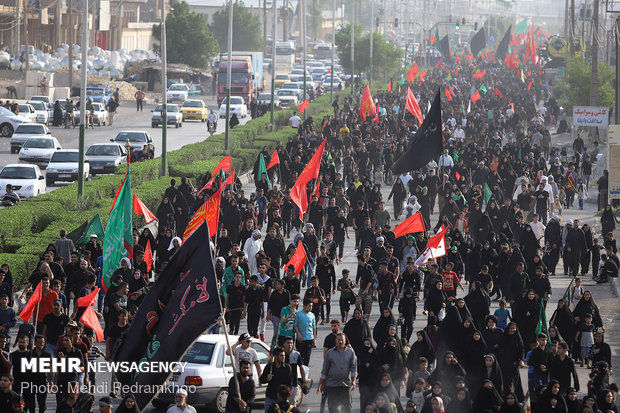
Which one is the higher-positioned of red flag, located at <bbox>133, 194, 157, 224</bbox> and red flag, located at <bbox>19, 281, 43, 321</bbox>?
red flag, located at <bbox>133, 194, 157, 224</bbox>

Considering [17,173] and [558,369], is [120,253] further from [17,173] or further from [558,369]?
[17,173]

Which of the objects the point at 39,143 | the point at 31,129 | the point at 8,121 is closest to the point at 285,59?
the point at 8,121

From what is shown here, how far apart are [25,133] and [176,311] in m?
35.3

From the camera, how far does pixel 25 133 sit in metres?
45.2

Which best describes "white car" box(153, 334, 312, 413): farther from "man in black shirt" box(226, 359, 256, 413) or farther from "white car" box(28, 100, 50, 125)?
"white car" box(28, 100, 50, 125)

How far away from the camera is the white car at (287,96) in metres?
71.3

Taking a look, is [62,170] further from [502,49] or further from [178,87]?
[502,49]

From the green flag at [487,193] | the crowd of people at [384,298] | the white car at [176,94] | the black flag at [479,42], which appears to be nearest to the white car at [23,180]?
the crowd of people at [384,298]

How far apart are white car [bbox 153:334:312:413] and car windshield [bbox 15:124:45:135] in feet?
104

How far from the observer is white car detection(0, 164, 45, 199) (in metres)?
31.9

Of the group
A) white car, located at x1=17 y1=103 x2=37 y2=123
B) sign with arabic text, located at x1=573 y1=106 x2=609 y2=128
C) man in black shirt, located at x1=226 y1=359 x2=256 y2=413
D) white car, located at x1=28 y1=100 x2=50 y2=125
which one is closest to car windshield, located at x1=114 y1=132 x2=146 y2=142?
white car, located at x1=17 y1=103 x2=37 y2=123

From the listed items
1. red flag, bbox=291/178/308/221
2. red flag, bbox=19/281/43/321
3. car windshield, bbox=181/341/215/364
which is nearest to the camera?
car windshield, bbox=181/341/215/364

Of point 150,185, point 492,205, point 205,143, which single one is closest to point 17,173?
point 150,185

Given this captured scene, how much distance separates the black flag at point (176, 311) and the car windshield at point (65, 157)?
25.6 m
